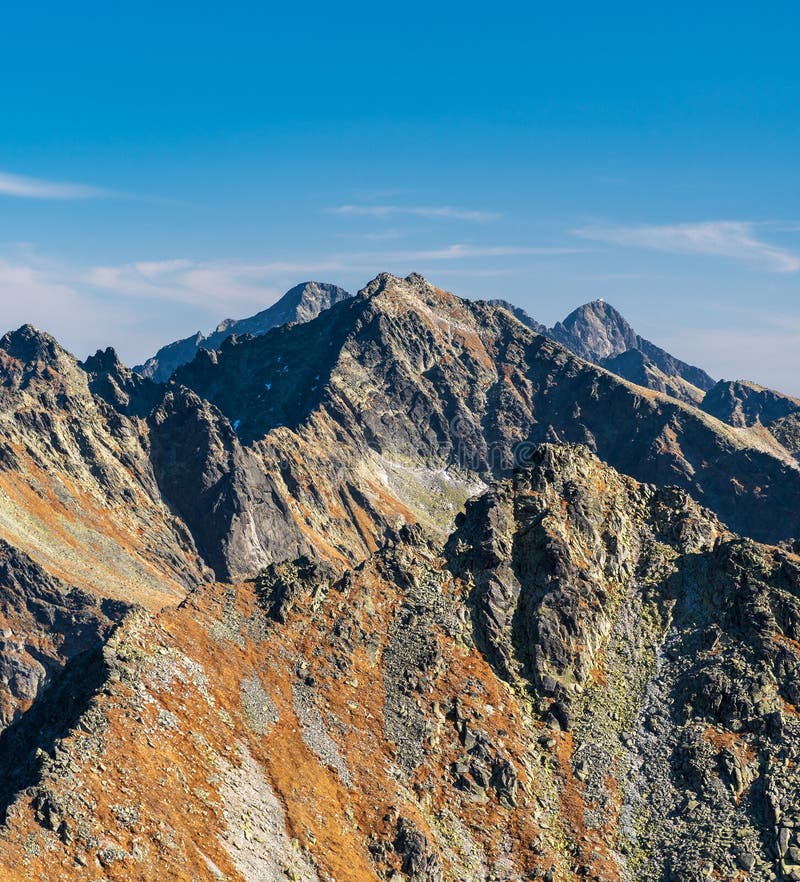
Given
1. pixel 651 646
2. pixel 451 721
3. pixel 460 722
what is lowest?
pixel 451 721

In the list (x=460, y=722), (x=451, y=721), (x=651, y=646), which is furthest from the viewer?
(x=651, y=646)

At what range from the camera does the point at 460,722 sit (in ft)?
331

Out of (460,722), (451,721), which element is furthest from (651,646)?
(451,721)

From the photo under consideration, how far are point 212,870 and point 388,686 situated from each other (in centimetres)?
3401

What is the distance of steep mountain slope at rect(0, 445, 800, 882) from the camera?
76.6 m

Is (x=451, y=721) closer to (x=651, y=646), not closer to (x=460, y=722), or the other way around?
(x=460, y=722)

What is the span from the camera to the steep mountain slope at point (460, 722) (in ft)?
251

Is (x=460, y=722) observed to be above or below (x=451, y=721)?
above

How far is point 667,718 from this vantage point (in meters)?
106

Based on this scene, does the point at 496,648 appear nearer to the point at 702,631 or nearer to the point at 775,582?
the point at 702,631

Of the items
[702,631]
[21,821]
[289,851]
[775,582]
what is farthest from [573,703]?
[21,821]

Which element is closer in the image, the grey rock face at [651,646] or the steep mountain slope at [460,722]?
the steep mountain slope at [460,722]

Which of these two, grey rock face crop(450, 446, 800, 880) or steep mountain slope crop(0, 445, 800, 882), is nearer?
steep mountain slope crop(0, 445, 800, 882)

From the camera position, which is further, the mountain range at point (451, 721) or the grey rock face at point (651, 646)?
the grey rock face at point (651, 646)
